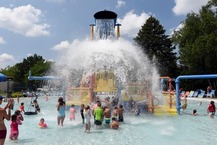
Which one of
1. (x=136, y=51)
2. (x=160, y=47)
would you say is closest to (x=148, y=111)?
(x=136, y=51)

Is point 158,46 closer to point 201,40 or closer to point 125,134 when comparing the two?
point 201,40

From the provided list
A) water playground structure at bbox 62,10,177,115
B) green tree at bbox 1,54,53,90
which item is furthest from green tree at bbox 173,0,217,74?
green tree at bbox 1,54,53,90

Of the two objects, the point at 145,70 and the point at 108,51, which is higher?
the point at 108,51

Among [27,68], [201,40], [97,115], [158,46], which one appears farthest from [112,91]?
[27,68]

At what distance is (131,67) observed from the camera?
17.4 metres

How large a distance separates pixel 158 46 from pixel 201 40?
14.1 m

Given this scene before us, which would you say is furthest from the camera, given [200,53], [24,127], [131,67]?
[200,53]

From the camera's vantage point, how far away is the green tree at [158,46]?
46.7m

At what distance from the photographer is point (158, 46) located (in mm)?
49281

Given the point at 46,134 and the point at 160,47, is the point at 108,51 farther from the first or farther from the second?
the point at 160,47

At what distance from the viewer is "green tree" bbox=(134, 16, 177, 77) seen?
153ft

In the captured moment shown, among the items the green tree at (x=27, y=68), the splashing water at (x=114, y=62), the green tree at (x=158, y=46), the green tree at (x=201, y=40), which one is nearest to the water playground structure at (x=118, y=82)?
the splashing water at (x=114, y=62)

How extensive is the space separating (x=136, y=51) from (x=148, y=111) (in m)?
3.86

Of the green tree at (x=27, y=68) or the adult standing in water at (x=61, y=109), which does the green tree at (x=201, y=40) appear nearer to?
the adult standing in water at (x=61, y=109)
